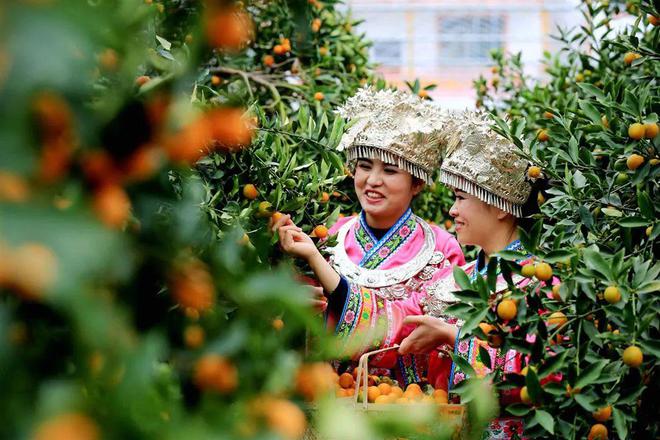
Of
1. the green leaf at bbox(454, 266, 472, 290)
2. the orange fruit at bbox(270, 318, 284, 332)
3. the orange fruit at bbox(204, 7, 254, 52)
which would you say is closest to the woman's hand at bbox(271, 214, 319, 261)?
the green leaf at bbox(454, 266, 472, 290)

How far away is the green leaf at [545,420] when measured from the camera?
1.58m

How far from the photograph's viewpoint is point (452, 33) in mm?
12312

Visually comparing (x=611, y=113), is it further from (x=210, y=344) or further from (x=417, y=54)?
(x=417, y=54)

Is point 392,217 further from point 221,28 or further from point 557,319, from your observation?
point 221,28

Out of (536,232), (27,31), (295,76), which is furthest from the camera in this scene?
(295,76)

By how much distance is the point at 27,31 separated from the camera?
0.48 meters

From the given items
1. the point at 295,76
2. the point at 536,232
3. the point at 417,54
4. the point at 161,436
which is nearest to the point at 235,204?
the point at 536,232

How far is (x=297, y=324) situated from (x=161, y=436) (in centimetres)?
16

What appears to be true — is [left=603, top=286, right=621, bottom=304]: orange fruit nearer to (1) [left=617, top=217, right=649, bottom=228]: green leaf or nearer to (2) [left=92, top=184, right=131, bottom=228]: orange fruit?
(1) [left=617, top=217, right=649, bottom=228]: green leaf

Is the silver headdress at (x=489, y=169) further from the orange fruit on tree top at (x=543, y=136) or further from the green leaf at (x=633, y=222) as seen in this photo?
the green leaf at (x=633, y=222)

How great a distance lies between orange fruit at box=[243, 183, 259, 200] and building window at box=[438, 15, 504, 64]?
10.3 m

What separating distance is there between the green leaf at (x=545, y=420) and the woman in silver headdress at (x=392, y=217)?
39.2 inches

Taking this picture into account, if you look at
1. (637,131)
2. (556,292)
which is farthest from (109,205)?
(637,131)

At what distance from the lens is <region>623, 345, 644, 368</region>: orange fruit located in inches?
62.8
